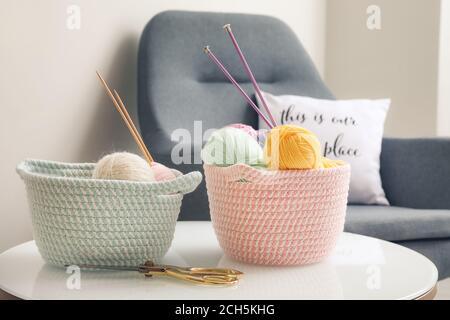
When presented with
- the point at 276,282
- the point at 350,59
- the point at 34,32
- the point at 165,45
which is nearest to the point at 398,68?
the point at 350,59

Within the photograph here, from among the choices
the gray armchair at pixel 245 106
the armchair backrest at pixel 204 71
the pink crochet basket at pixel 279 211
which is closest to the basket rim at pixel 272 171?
the pink crochet basket at pixel 279 211

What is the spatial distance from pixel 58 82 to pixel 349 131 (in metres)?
0.76

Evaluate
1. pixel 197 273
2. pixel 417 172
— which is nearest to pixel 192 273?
pixel 197 273

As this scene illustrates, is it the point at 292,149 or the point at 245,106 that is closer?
the point at 292,149

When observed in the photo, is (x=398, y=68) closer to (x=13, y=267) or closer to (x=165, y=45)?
(x=165, y=45)

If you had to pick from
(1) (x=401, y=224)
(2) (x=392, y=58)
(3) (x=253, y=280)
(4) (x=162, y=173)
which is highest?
(2) (x=392, y=58)

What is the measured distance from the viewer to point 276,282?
2.49 feet

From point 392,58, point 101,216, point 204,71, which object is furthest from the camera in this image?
point 392,58

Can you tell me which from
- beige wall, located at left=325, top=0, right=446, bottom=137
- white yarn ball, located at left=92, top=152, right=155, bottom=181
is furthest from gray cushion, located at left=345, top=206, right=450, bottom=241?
beige wall, located at left=325, top=0, right=446, bottom=137

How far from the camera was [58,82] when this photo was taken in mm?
1524

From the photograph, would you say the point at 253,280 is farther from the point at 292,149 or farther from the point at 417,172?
the point at 417,172

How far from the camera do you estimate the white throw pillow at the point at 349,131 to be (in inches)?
67.4

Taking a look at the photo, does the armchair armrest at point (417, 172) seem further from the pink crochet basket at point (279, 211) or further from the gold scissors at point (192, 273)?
the gold scissors at point (192, 273)
